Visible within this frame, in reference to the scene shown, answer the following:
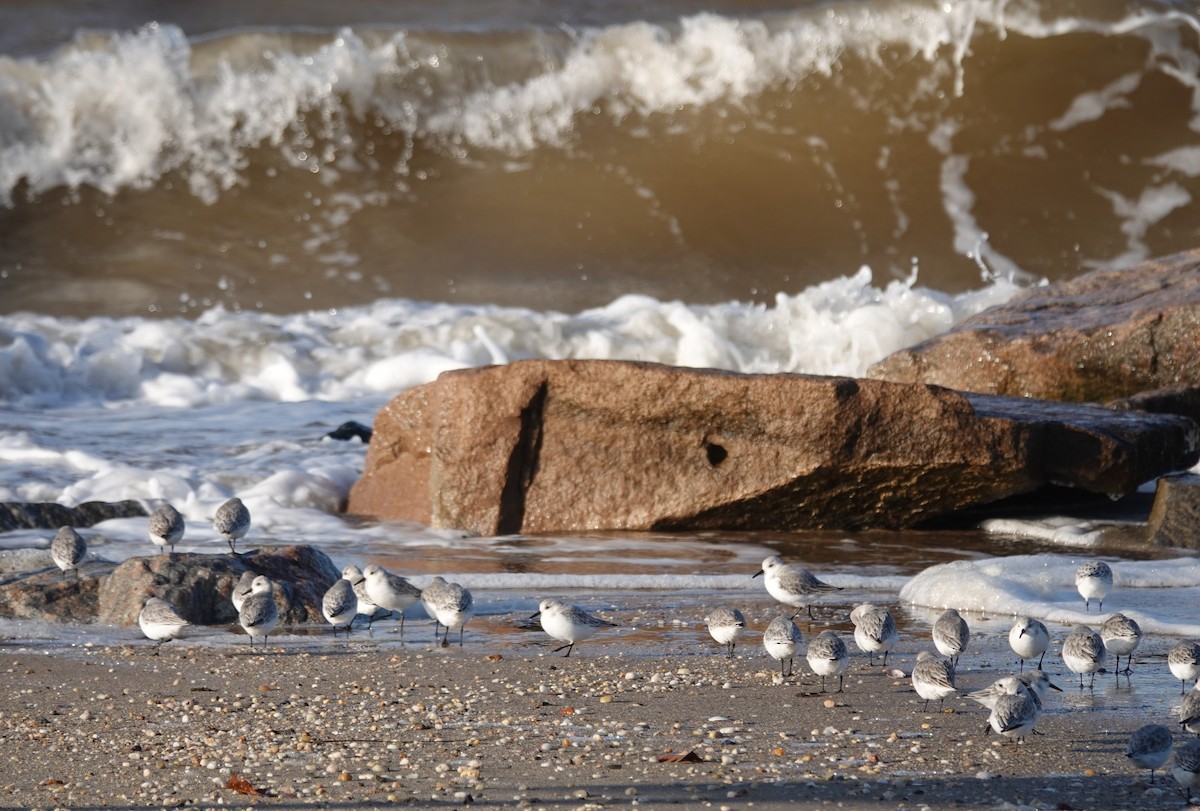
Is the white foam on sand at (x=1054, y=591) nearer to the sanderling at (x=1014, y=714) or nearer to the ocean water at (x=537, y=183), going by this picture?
the sanderling at (x=1014, y=714)

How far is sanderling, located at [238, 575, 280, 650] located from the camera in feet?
20.7

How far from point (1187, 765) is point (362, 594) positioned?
4091 millimetres

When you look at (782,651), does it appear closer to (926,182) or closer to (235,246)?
(235,246)

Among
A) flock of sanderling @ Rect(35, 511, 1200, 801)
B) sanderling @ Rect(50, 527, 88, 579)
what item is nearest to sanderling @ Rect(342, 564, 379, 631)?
flock of sanderling @ Rect(35, 511, 1200, 801)

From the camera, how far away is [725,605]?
757cm

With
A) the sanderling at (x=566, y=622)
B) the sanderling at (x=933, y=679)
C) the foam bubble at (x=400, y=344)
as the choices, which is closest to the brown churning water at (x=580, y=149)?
the foam bubble at (x=400, y=344)

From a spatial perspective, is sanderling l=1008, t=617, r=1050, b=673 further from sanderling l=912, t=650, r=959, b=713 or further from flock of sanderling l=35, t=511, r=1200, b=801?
sanderling l=912, t=650, r=959, b=713

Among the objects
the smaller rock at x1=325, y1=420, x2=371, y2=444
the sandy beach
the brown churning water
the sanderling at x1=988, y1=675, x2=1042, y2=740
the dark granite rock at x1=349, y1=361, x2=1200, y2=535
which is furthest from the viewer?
the brown churning water

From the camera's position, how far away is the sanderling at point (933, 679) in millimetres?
5184

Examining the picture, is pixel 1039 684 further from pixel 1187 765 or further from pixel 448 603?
pixel 448 603

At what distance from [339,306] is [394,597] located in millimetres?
13770

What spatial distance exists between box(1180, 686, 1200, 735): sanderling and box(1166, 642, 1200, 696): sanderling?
70 centimetres

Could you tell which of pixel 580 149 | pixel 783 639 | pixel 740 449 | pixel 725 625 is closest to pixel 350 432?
pixel 740 449

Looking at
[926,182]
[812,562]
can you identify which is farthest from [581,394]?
[926,182]
